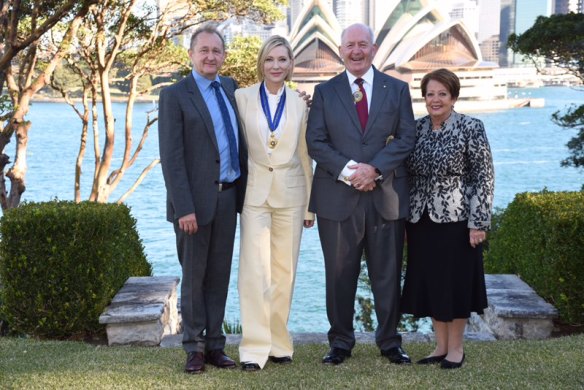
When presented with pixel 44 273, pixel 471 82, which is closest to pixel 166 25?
pixel 44 273

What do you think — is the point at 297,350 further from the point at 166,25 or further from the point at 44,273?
the point at 166,25

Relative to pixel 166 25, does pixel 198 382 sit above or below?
below

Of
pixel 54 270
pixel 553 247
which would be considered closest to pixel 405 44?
pixel 553 247

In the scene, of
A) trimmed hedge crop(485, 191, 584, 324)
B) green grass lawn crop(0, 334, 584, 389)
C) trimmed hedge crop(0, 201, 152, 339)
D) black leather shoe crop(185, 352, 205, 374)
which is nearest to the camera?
green grass lawn crop(0, 334, 584, 389)

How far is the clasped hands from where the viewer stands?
12.3ft

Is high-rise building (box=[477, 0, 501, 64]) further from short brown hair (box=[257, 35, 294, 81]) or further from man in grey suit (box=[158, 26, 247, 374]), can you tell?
man in grey suit (box=[158, 26, 247, 374])

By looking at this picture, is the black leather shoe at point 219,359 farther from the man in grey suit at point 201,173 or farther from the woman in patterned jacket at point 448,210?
the woman in patterned jacket at point 448,210

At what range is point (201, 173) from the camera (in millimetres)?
3752

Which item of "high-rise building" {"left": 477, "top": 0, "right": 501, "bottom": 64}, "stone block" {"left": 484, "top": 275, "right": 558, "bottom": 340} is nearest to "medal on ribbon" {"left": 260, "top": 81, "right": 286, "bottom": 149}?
"stone block" {"left": 484, "top": 275, "right": 558, "bottom": 340}

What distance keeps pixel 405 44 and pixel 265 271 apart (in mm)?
55134

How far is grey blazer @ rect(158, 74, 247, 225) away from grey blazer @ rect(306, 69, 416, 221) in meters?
0.49

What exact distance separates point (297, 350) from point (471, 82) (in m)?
73.2

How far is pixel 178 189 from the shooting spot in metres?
3.70

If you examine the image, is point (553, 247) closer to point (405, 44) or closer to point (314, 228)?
point (314, 228)
